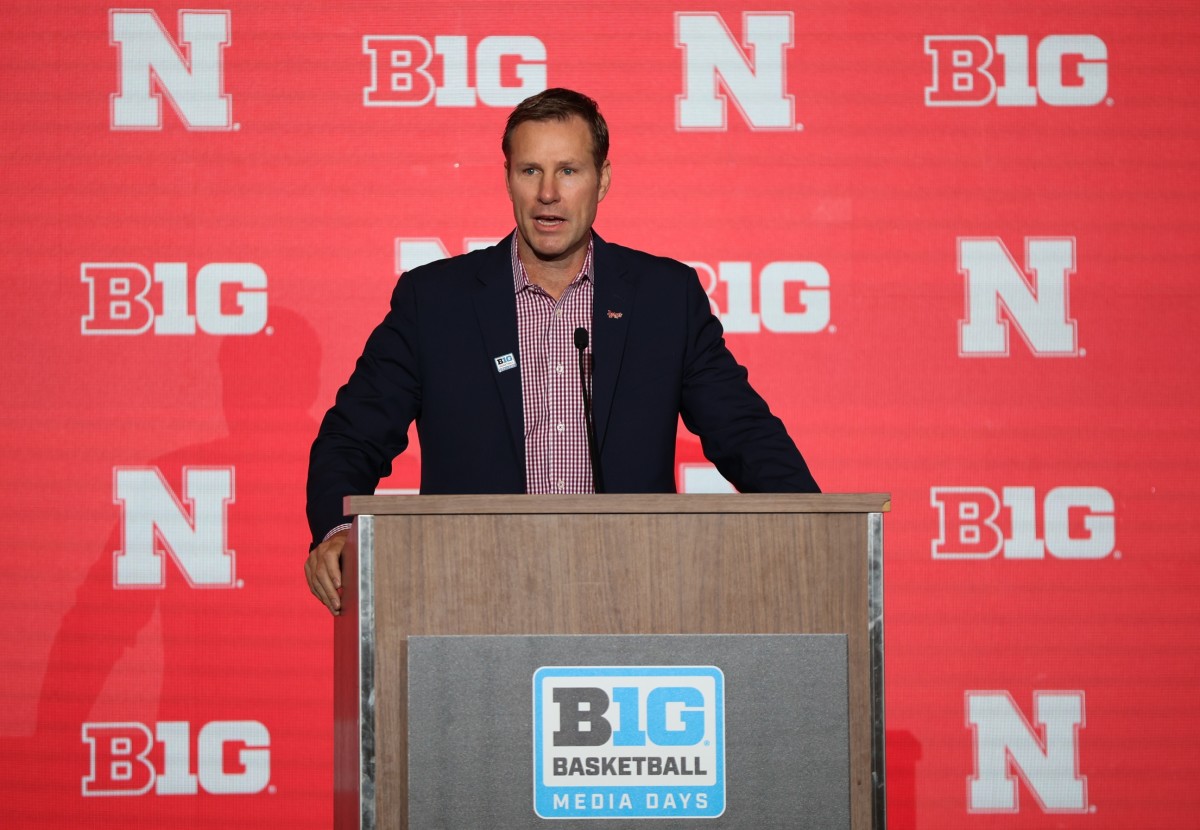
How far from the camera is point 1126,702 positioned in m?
3.40

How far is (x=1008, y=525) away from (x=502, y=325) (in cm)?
172

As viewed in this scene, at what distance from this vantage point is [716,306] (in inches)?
133

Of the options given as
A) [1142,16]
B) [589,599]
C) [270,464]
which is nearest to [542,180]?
[589,599]

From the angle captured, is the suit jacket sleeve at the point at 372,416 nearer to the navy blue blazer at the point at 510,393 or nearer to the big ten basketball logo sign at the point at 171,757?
the navy blue blazer at the point at 510,393

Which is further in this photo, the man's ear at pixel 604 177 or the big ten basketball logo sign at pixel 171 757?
the big ten basketball logo sign at pixel 171 757

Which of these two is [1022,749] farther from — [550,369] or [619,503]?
[619,503]

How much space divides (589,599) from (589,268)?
0.97 meters

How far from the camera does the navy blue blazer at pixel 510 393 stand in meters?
2.15

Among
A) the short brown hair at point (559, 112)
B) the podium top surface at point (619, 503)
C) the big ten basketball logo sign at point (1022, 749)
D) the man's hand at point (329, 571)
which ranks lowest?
the big ten basketball logo sign at point (1022, 749)

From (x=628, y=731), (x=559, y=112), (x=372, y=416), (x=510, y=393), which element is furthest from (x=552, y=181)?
(x=628, y=731)

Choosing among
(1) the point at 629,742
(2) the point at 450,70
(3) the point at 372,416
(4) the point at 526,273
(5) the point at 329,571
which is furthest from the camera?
(2) the point at 450,70

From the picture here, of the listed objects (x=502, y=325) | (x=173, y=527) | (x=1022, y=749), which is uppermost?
(x=502, y=325)

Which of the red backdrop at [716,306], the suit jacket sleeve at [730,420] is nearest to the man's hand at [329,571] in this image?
the suit jacket sleeve at [730,420]

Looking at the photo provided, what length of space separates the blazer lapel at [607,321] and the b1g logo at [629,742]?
0.70m
